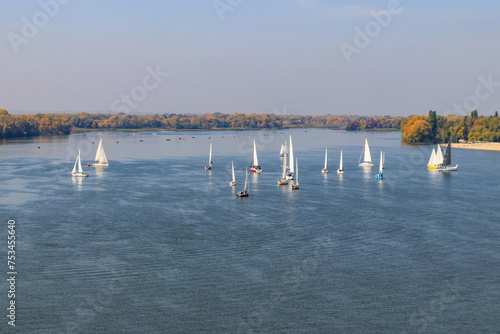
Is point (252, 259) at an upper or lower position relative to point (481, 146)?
lower

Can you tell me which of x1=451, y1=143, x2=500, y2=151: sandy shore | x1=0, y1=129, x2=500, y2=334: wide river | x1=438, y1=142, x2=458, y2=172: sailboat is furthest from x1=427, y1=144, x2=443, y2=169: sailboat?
x1=451, y1=143, x2=500, y2=151: sandy shore

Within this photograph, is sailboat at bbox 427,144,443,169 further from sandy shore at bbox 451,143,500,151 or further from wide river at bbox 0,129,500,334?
sandy shore at bbox 451,143,500,151

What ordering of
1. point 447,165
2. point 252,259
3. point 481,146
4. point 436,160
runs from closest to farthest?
point 252,259 < point 447,165 < point 436,160 < point 481,146

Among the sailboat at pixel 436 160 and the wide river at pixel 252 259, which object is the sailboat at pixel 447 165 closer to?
the sailboat at pixel 436 160

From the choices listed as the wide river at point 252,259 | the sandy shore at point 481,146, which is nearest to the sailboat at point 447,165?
the wide river at point 252,259

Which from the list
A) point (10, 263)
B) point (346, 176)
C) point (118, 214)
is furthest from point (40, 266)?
point (346, 176)

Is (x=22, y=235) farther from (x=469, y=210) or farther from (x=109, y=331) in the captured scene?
(x=469, y=210)

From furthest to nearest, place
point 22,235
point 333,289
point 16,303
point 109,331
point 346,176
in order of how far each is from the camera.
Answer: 1. point 346,176
2. point 22,235
3. point 333,289
4. point 16,303
5. point 109,331

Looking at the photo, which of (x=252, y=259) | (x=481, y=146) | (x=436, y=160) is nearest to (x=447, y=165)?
(x=436, y=160)

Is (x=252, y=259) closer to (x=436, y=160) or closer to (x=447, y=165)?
(x=447, y=165)
